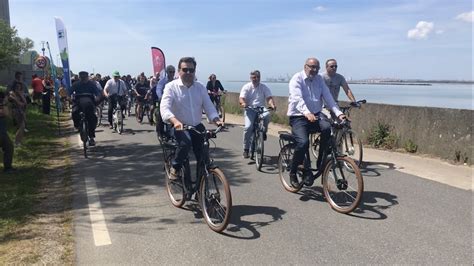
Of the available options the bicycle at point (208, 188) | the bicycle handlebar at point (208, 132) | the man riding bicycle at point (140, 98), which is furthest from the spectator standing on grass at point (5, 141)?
the man riding bicycle at point (140, 98)

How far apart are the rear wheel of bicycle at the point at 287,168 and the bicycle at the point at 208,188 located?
1.72m

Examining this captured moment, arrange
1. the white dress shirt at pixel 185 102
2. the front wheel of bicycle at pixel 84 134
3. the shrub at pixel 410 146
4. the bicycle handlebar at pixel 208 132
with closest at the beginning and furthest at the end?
the bicycle handlebar at pixel 208 132 < the white dress shirt at pixel 185 102 < the front wheel of bicycle at pixel 84 134 < the shrub at pixel 410 146

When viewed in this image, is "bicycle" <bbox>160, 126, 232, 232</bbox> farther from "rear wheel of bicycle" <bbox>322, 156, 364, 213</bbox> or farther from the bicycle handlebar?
"rear wheel of bicycle" <bbox>322, 156, 364, 213</bbox>

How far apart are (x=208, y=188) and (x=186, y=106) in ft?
3.47

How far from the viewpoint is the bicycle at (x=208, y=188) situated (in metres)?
5.07

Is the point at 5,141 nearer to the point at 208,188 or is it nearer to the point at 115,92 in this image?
the point at 208,188

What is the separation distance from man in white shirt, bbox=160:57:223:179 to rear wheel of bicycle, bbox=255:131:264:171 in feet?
10.0

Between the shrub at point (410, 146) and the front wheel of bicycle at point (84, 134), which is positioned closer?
the front wheel of bicycle at point (84, 134)

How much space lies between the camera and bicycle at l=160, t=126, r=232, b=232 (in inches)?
199

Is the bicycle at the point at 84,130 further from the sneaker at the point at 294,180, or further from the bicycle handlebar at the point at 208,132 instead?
the bicycle handlebar at the point at 208,132

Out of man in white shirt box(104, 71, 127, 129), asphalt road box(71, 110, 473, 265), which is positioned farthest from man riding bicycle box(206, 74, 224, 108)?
asphalt road box(71, 110, 473, 265)

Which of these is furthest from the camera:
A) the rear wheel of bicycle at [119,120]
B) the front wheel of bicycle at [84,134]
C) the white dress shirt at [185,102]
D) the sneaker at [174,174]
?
the rear wheel of bicycle at [119,120]

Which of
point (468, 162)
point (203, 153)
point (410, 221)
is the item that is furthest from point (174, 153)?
point (468, 162)

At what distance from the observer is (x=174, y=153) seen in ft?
19.7
